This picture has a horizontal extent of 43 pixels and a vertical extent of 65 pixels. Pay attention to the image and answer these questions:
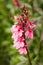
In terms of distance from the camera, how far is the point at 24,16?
253 centimetres

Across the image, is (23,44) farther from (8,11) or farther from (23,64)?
(8,11)

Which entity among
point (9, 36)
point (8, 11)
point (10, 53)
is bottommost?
point (10, 53)

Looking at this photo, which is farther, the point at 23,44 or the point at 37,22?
the point at 37,22

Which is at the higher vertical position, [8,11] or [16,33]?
[8,11]

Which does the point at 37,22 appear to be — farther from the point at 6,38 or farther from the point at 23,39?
the point at 6,38

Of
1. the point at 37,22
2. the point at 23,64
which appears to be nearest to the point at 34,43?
the point at 37,22

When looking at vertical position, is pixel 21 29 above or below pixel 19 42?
above

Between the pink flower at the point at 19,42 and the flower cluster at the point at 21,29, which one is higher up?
the flower cluster at the point at 21,29

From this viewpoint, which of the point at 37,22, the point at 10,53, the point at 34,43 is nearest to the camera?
the point at 37,22

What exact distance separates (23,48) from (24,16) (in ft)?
1.08

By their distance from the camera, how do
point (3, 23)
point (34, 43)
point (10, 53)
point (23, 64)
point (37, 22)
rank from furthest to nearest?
point (3, 23) → point (10, 53) → point (34, 43) → point (37, 22) → point (23, 64)

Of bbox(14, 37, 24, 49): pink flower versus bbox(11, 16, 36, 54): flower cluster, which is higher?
bbox(11, 16, 36, 54): flower cluster

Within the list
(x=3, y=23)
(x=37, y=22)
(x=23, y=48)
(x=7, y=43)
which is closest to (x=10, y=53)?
(x=7, y=43)

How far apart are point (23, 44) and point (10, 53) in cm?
201
